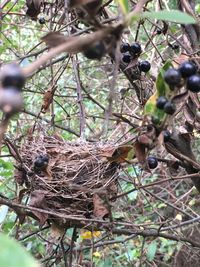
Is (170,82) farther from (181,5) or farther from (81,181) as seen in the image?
(81,181)

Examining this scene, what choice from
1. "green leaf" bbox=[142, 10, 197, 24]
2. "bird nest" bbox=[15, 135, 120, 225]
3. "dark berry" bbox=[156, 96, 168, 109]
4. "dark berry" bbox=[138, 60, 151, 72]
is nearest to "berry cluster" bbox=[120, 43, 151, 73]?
"dark berry" bbox=[138, 60, 151, 72]

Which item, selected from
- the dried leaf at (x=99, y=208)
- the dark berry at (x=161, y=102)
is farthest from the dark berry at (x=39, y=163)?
the dark berry at (x=161, y=102)

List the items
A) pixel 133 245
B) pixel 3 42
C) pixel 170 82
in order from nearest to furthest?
1. pixel 170 82
2. pixel 3 42
3. pixel 133 245

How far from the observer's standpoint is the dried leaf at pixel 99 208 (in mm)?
1330

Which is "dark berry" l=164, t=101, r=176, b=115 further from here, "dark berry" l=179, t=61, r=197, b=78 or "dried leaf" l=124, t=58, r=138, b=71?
"dried leaf" l=124, t=58, r=138, b=71

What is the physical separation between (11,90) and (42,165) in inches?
43.0

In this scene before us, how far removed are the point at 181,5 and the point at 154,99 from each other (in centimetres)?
57

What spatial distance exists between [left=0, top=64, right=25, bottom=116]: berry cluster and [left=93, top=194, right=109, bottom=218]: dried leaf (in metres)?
0.96

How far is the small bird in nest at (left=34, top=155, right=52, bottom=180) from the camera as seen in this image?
1460mm

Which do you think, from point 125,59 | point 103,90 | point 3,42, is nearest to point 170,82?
point 125,59

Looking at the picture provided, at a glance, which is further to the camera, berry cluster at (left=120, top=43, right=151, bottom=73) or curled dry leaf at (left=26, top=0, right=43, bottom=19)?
curled dry leaf at (left=26, top=0, right=43, bottom=19)

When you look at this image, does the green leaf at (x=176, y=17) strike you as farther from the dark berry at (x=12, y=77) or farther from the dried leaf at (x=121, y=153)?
the dried leaf at (x=121, y=153)

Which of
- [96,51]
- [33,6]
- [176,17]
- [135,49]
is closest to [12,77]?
[96,51]

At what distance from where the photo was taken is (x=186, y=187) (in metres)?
3.60
